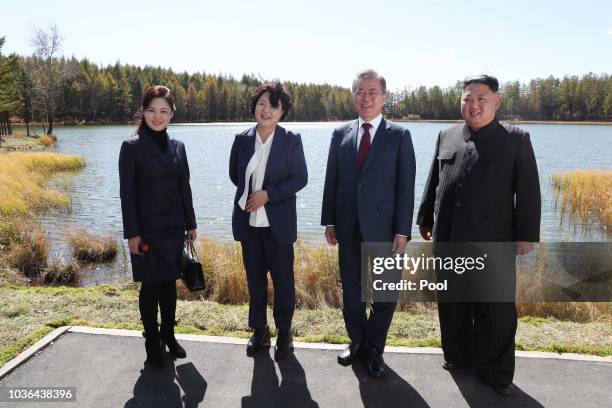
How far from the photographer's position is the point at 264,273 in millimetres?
3840

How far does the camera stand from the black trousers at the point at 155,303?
3.54 meters

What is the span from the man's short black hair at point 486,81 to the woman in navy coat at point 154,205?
7.10 ft

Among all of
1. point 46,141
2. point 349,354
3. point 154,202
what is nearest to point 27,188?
point 154,202

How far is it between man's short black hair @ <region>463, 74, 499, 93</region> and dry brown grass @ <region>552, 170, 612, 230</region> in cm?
1045

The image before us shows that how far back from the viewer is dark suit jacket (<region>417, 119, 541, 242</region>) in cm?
311

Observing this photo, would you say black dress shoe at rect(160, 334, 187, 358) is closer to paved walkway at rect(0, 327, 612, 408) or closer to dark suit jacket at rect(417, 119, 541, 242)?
paved walkway at rect(0, 327, 612, 408)

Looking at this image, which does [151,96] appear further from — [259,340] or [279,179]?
[259,340]

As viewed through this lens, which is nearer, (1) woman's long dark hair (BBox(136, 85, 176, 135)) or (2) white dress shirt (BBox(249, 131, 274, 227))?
(1) woman's long dark hair (BBox(136, 85, 176, 135))

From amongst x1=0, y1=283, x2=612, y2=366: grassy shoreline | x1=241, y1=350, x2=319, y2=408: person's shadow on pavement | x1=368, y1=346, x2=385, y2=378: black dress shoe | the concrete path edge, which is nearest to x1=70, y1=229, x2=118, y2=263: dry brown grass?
x1=0, y1=283, x2=612, y2=366: grassy shoreline

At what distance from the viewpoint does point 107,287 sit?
232 inches

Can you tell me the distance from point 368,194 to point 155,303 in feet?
6.09

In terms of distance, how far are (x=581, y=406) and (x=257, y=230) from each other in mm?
2537

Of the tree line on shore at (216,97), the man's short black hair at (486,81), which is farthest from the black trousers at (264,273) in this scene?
the tree line on shore at (216,97)

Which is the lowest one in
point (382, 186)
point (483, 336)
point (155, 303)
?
point (483, 336)
